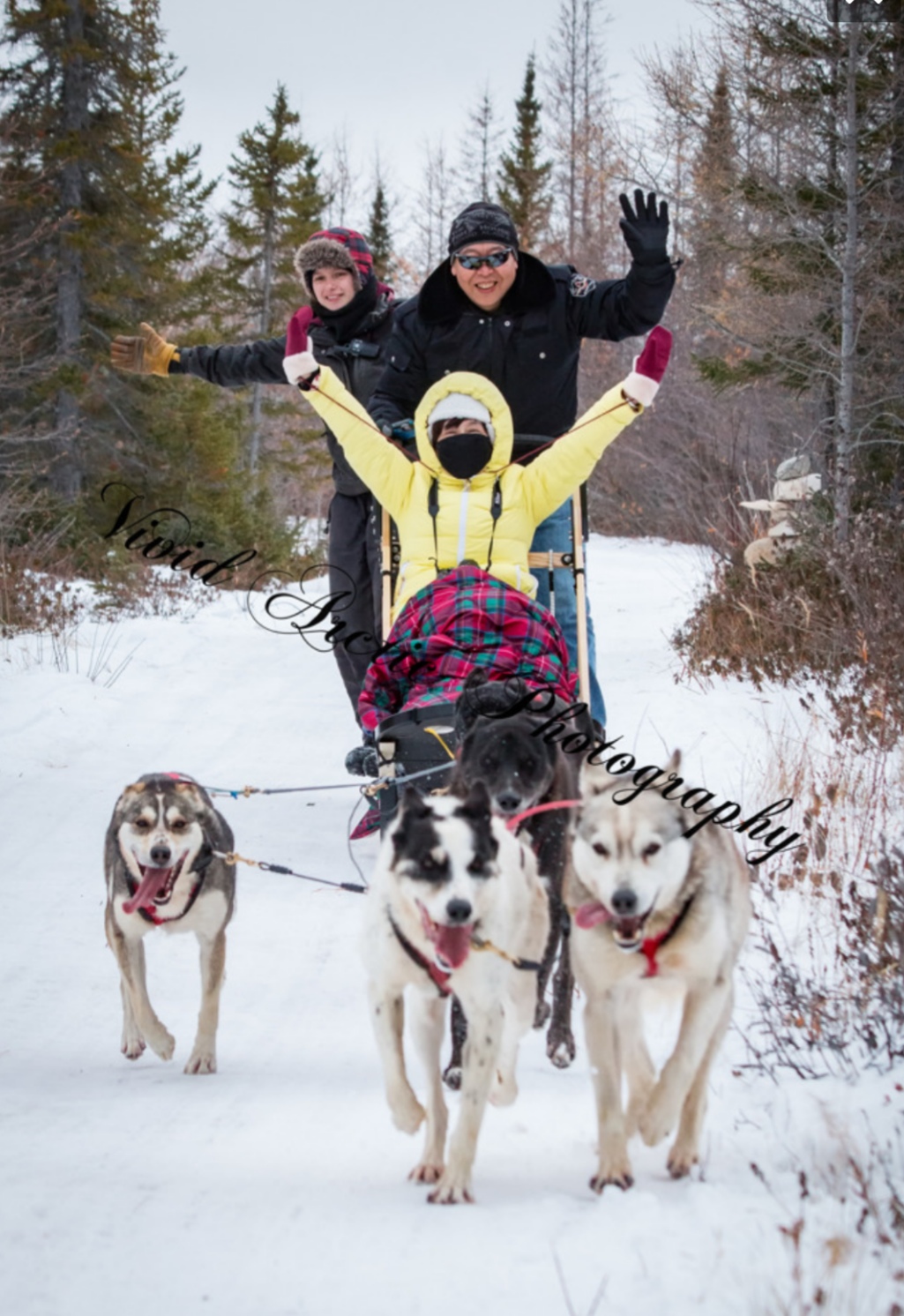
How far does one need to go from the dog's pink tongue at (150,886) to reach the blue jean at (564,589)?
1.95m

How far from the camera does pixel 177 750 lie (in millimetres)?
6480

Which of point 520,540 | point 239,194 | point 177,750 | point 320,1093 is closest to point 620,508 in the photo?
point 239,194

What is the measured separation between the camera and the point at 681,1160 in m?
1.98

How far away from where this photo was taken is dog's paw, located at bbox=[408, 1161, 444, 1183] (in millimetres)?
2121

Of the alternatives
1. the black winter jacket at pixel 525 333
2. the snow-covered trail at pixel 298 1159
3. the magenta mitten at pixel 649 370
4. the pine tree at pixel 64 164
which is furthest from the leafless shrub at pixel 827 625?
the pine tree at pixel 64 164

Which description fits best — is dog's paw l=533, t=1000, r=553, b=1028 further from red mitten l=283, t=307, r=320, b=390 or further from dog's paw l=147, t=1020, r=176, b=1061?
red mitten l=283, t=307, r=320, b=390

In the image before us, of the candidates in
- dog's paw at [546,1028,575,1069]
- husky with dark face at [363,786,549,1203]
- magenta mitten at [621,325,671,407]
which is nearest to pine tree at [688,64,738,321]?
magenta mitten at [621,325,671,407]

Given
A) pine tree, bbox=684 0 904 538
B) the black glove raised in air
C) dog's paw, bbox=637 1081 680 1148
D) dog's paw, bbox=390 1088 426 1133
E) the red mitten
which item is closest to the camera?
dog's paw, bbox=637 1081 680 1148

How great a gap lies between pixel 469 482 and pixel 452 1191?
247 centimetres

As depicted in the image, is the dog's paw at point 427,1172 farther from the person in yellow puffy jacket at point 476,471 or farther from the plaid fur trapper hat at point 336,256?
the plaid fur trapper hat at point 336,256

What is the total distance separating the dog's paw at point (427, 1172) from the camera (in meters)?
2.12

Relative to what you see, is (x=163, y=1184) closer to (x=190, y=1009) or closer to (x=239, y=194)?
(x=190, y=1009)

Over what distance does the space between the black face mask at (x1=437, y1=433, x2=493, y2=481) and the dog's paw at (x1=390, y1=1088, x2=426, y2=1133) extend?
2249 mm

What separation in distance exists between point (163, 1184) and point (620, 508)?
20591mm
